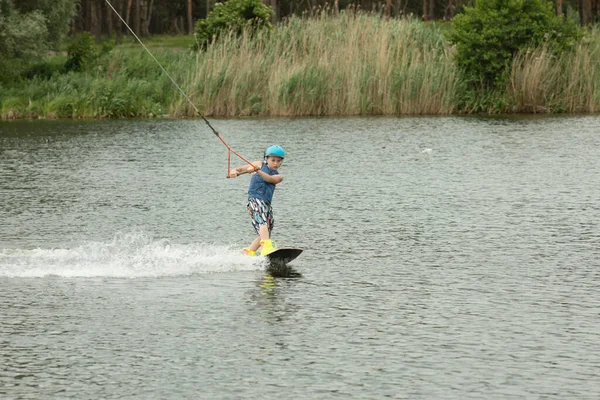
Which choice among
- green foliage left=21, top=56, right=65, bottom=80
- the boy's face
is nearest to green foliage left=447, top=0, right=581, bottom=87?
green foliage left=21, top=56, right=65, bottom=80

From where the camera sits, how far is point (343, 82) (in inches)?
1217

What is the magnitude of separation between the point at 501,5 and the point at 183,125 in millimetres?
9789

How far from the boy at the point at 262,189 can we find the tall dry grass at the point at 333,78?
19.5 meters

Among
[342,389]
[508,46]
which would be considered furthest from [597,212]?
[508,46]

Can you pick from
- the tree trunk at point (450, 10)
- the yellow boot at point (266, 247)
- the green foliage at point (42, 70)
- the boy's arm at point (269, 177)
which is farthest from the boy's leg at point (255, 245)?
the tree trunk at point (450, 10)

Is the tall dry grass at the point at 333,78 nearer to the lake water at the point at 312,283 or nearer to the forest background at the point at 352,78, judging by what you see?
the forest background at the point at 352,78

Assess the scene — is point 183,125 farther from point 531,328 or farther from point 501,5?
point 531,328

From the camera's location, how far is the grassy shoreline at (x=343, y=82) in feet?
101

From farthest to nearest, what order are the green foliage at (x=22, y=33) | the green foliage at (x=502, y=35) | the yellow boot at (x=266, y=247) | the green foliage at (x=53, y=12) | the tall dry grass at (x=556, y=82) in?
the green foliage at (x=53, y=12) < the green foliage at (x=22, y=33) < the green foliage at (x=502, y=35) < the tall dry grass at (x=556, y=82) < the yellow boot at (x=266, y=247)

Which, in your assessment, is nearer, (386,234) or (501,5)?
(386,234)

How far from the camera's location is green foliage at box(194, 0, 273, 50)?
35844 millimetres

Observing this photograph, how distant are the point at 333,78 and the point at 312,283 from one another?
21.3m

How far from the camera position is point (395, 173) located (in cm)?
1833

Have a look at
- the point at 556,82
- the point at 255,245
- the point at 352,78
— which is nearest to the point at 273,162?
the point at 255,245
